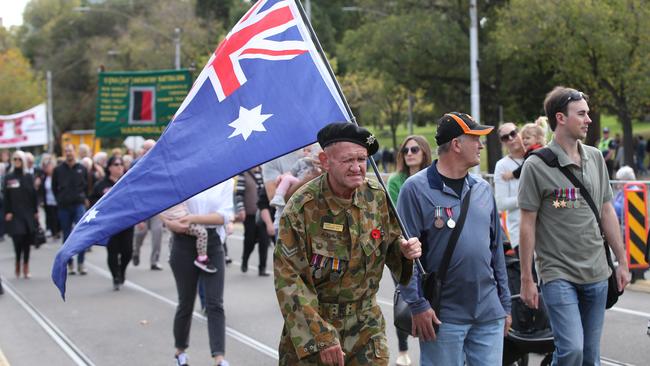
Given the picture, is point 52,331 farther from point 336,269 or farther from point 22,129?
point 22,129

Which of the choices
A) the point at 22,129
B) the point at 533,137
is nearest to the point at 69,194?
the point at 533,137

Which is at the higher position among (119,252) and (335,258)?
(335,258)

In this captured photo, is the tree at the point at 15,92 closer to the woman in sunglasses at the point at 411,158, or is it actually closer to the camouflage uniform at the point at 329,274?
the woman in sunglasses at the point at 411,158

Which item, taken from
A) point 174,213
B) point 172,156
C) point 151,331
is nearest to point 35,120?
point 151,331

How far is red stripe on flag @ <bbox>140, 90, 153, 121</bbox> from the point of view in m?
20.8

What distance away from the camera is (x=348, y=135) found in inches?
160

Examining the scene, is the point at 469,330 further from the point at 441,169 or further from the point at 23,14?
the point at 23,14

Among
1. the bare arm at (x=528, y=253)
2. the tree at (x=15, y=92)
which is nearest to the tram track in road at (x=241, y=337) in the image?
the bare arm at (x=528, y=253)

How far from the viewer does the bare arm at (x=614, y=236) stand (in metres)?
5.24

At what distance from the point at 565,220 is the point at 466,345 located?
1.00 metres

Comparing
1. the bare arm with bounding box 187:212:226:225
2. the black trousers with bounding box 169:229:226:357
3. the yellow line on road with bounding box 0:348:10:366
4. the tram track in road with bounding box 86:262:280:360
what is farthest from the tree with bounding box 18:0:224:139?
the black trousers with bounding box 169:229:226:357

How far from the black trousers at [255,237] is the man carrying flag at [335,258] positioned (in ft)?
27.1

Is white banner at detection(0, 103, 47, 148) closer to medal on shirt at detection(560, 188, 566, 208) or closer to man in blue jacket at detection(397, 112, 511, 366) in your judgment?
medal on shirt at detection(560, 188, 566, 208)

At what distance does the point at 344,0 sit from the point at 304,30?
55.4 metres
